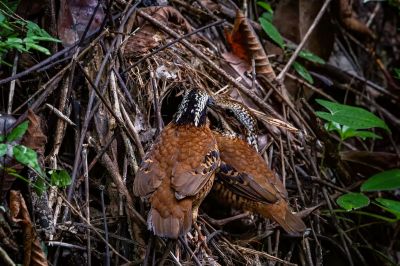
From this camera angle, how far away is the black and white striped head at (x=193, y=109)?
417cm

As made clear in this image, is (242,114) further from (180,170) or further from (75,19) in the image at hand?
(75,19)

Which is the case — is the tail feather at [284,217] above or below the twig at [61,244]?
below

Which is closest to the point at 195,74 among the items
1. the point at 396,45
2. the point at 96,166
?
the point at 96,166

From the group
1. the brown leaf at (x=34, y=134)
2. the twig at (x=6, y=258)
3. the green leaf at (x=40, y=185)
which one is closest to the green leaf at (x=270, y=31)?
the brown leaf at (x=34, y=134)

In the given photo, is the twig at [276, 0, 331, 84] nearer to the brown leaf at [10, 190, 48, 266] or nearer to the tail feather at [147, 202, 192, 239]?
the tail feather at [147, 202, 192, 239]

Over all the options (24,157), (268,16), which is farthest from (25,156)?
(268,16)

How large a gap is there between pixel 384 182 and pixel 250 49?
1.57m

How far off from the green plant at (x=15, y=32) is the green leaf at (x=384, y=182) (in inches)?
90.1

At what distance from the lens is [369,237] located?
204 inches

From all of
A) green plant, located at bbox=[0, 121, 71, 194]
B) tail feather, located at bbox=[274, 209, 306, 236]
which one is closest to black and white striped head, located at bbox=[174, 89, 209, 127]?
tail feather, located at bbox=[274, 209, 306, 236]

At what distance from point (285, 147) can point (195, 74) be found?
881 millimetres

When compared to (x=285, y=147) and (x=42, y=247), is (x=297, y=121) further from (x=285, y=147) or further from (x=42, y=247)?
(x=42, y=247)

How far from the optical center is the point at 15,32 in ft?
13.5

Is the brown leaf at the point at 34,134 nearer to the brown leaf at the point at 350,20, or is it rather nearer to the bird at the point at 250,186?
the bird at the point at 250,186
